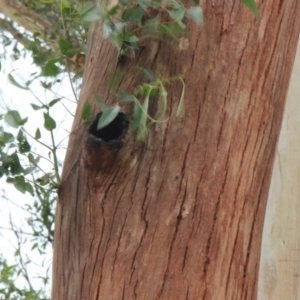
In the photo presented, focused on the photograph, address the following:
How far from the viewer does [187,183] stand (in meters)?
0.89

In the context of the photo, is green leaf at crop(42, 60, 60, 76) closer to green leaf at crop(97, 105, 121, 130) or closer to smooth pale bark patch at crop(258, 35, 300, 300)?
green leaf at crop(97, 105, 121, 130)

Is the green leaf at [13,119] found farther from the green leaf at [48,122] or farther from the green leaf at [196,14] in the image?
the green leaf at [196,14]

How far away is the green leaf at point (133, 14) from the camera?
90cm

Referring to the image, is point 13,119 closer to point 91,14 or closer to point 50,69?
point 50,69

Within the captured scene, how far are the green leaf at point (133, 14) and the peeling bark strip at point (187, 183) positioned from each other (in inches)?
2.1

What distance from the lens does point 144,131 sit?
2.84 feet

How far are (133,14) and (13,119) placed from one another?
232mm

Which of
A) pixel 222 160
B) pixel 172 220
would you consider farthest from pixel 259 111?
pixel 172 220

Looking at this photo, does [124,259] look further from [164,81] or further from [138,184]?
[164,81]

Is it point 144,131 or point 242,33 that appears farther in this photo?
point 242,33

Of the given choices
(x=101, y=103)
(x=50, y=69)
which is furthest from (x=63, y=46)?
(x=101, y=103)

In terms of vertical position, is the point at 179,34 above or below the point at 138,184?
above

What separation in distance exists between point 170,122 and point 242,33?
0.61 ft

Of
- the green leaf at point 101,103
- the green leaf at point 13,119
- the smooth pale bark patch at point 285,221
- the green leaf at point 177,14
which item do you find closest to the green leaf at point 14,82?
the green leaf at point 13,119
